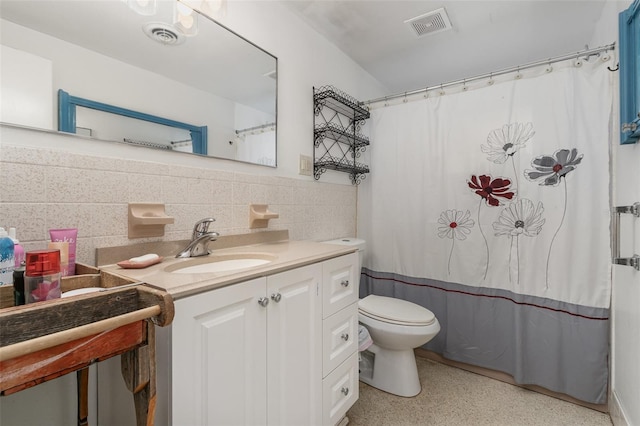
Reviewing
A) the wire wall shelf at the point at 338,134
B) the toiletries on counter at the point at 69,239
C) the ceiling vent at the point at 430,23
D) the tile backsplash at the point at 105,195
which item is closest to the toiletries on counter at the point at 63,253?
the toiletries on counter at the point at 69,239

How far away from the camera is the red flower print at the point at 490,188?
5.83ft

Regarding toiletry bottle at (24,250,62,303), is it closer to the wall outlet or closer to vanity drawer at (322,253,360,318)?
vanity drawer at (322,253,360,318)

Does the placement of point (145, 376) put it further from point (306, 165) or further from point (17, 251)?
point (306, 165)

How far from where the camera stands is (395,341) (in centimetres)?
163

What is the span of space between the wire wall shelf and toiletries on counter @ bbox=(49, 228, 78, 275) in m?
1.31

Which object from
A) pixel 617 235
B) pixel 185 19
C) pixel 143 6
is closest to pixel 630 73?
pixel 617 235

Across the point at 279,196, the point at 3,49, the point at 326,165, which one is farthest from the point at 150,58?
the point at 326,165

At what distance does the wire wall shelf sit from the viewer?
6.34 ft

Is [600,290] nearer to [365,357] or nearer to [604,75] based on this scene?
[604,75]

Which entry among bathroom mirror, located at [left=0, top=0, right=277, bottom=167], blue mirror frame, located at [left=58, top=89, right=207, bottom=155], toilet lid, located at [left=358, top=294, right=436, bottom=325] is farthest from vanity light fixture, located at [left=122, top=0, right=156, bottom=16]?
toilet lid, located at [left=358, top=294, right=436, bottom=325]

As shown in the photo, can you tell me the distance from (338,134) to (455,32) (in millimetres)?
1023

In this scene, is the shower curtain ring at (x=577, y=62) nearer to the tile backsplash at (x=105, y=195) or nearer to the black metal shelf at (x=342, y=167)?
the black metal shelf at (x=342, y=167)

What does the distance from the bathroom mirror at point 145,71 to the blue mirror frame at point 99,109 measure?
0.01 meters

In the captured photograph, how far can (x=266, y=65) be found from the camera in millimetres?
1596
